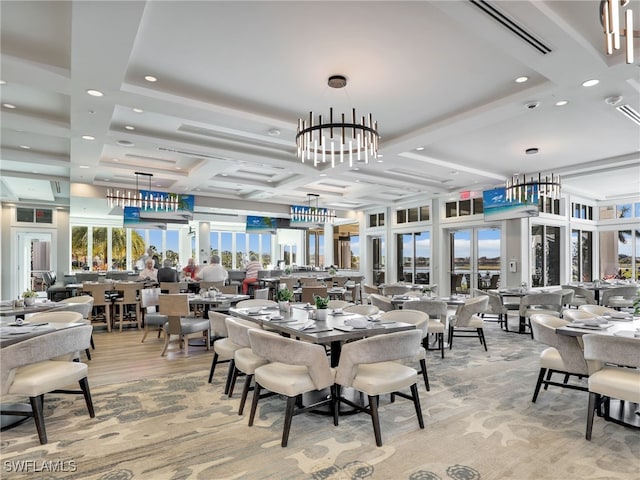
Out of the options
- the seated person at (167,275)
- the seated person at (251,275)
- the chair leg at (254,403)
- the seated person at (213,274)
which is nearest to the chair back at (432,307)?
the chair leg at (254,403)

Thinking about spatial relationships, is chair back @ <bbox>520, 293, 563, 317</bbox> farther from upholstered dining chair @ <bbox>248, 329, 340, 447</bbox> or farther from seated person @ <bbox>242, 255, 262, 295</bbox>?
seated person @ <bbox>242, 255, 262, 295</bbox>

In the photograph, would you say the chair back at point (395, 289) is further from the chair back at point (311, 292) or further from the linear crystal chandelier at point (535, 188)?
the linear crystal chandelier at point (535, 188)

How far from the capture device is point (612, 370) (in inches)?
124

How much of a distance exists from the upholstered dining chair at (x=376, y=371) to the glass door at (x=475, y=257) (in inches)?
332

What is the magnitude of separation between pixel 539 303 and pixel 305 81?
579 centimetres

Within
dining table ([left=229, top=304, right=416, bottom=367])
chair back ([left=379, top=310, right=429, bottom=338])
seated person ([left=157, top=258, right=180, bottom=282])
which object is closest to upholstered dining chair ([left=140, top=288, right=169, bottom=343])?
seated person ([left=157, top=258, right=180, bottom=282])

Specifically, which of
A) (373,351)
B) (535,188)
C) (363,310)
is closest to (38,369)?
(373,351)

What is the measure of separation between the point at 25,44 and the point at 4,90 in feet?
4.94

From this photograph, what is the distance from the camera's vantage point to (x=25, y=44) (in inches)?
148

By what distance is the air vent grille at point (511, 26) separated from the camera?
290 centimetres

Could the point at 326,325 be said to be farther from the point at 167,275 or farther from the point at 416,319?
the point at 167,275

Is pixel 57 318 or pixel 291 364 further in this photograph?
pixel 57 318

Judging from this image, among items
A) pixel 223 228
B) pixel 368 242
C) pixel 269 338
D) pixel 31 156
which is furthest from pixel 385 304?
pixel 223 228

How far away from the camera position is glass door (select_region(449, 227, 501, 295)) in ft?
36.5
